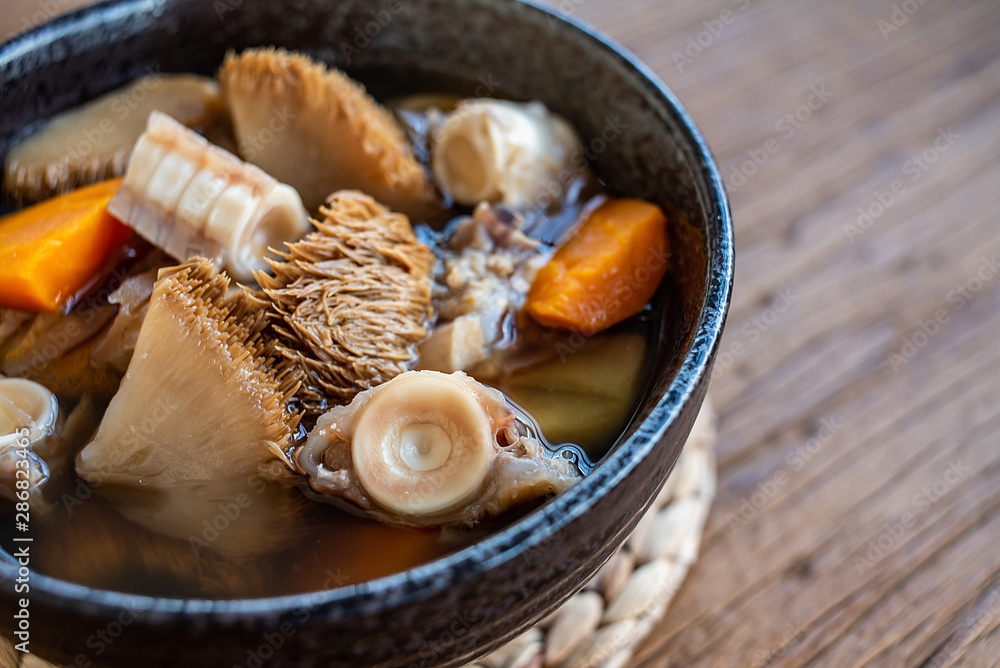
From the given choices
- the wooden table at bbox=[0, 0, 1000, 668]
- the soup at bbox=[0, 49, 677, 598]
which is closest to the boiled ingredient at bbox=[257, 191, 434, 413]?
the soup at bbox=[0, 49, 677, 598]

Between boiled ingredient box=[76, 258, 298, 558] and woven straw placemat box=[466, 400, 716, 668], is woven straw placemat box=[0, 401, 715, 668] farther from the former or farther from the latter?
boiled ingredient box=[76, 258, 298, 558]

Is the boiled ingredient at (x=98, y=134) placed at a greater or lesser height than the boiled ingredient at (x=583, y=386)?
greater

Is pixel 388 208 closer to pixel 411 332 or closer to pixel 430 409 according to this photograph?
pixel 411 332

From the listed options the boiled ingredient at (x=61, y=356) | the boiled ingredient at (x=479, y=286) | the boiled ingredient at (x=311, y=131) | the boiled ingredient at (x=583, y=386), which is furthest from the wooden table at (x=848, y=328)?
the boiled ingredient at (x=61, y=356)

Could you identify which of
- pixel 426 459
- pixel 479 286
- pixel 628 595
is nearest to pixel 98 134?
pixel 479 286

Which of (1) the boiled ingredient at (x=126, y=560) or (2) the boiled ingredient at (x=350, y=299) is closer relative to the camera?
(1) the boiled ingredient at (x=126, y=560)

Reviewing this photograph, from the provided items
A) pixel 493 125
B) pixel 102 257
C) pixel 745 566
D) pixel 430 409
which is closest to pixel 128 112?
pixel 102 257

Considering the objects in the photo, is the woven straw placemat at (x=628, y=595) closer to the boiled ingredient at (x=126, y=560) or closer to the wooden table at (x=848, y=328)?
the wooden table at (x=848, y=328)
